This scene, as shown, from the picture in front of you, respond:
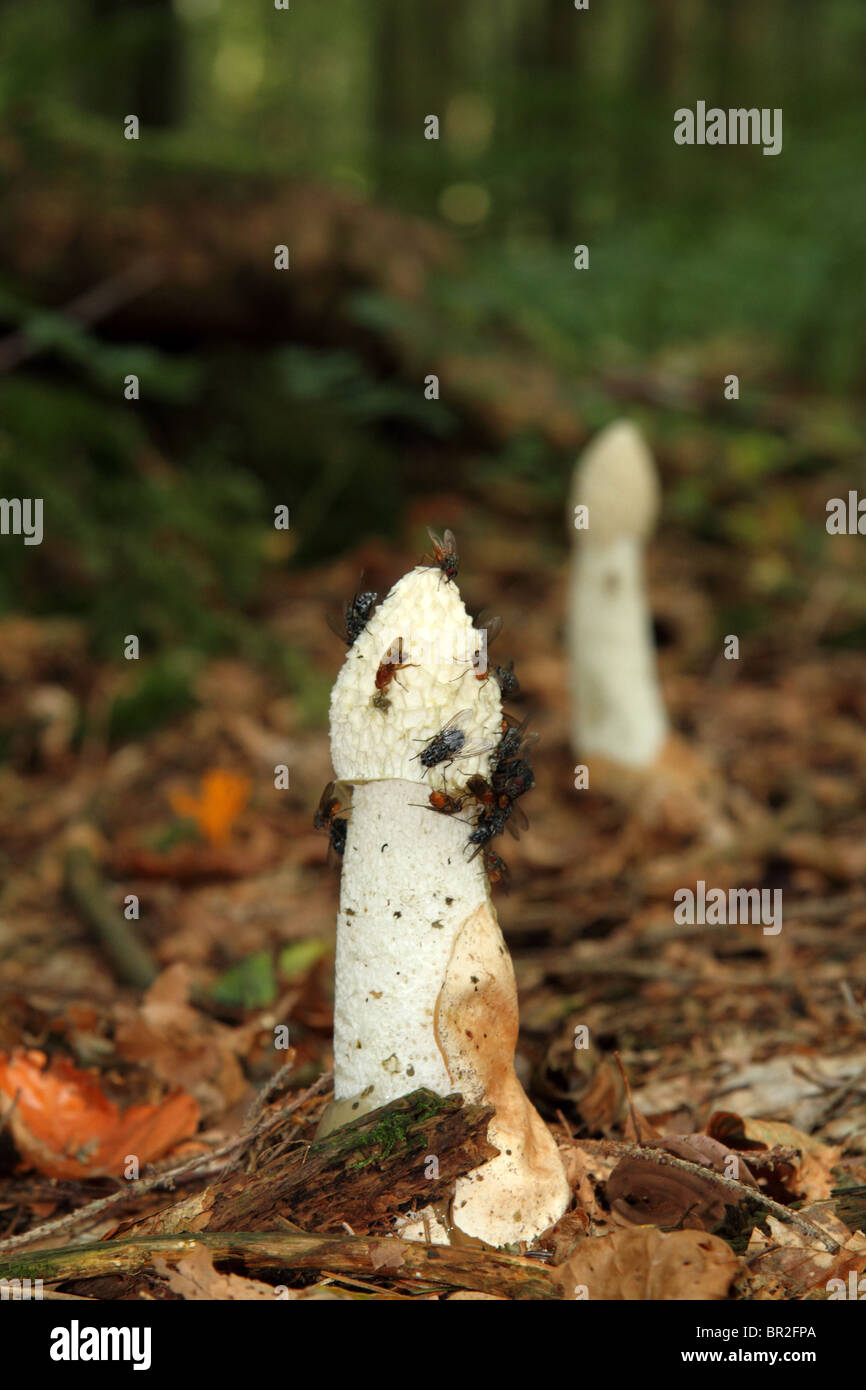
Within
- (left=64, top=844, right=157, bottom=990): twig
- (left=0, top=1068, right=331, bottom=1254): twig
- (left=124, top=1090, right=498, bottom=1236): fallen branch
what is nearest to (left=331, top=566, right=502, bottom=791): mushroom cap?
(left=124, top=1090, right=498, bottom=1236): fallen branch

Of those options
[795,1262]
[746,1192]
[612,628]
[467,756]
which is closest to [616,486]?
[612,628]

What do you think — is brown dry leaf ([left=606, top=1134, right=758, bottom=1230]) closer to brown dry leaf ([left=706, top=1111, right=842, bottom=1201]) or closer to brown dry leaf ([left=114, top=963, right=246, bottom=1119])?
brown dry leaf ([left=706, top=1111, right=842, bottom=1201])

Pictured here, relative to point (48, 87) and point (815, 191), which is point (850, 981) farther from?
point (815, 191)

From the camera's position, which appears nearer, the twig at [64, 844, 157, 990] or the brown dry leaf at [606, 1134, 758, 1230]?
the brown dry leaf at [606, 1134, 758, 1230]

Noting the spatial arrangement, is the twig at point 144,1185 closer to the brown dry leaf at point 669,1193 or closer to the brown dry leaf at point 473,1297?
the brown dry leaf at point 473,1297

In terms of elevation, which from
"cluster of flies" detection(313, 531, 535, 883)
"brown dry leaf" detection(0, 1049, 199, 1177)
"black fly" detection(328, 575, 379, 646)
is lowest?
"brown dry leaf" detection(0, 1049, 199, 1177)
